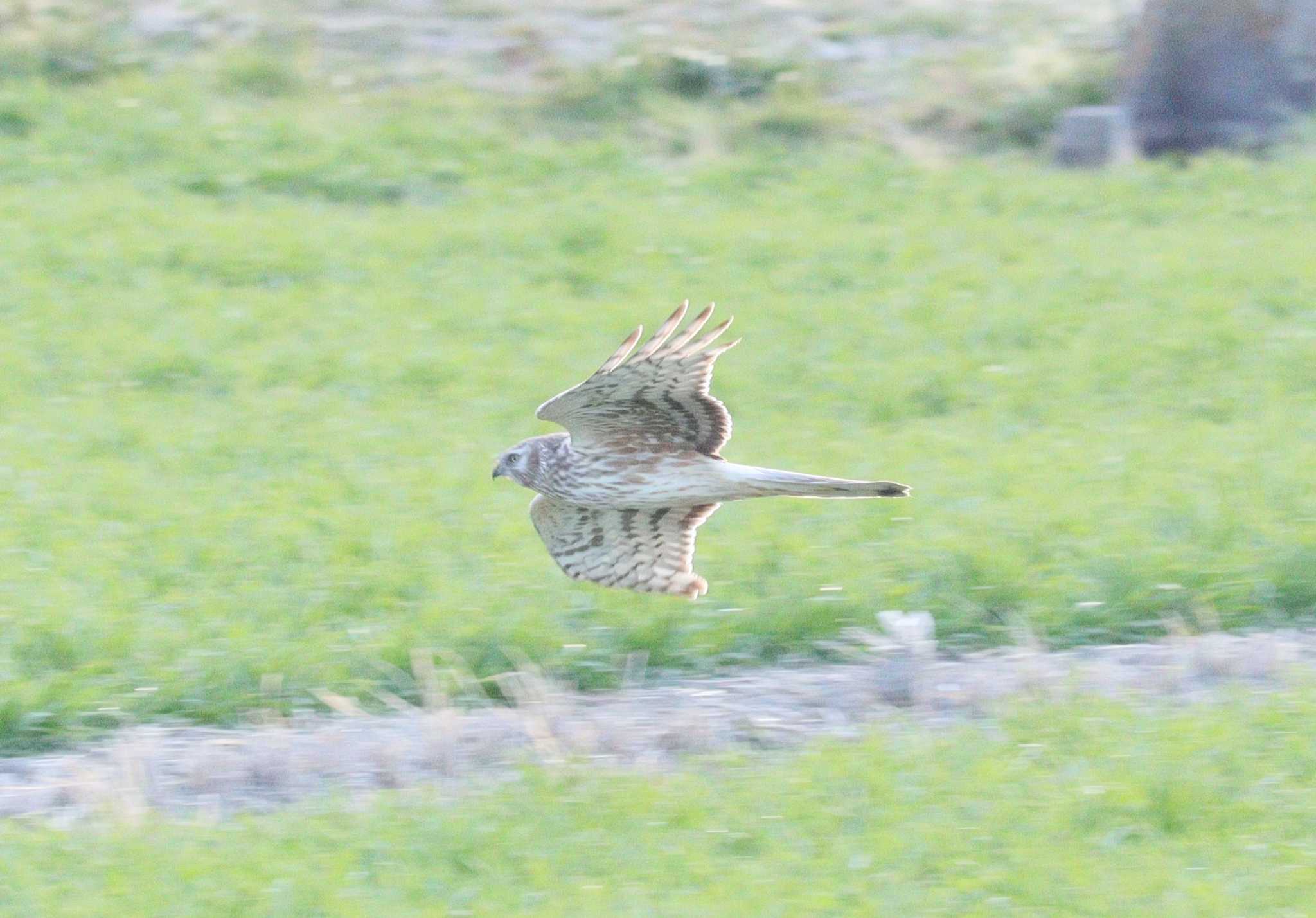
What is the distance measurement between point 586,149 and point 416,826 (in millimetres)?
9031

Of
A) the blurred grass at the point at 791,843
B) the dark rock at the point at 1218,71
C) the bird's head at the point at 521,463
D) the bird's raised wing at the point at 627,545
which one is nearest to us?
the blurred grass at the point at 791,843

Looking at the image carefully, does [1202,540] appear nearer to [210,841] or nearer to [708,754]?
[708,754]

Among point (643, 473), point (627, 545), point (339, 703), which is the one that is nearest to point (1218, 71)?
point (627, 545)

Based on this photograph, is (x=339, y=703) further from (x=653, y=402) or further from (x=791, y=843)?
(x=791, y=843)

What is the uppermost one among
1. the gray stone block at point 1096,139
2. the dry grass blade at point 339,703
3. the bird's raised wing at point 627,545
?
the gray stone block at point 1096,139

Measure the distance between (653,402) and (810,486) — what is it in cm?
57

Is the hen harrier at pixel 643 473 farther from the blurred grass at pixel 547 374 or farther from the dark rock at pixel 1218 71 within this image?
the dark rock at pixel 1218 71

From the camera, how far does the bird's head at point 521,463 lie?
20.6 ft

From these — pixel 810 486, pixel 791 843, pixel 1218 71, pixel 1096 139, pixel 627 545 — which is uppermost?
pixel 1218 71

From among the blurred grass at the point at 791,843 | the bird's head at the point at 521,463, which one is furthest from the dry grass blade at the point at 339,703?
the bird's head at the point at 521,463

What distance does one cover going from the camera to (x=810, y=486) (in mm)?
5594

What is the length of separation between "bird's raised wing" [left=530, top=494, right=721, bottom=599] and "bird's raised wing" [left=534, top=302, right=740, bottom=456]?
0.57m

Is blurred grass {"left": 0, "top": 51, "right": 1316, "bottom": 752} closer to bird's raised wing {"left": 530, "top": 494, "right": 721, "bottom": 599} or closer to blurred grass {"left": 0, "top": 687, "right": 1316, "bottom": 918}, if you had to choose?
bird's raised wing {"left": 530, "top": 494, "right": 721, "bottom": 599}

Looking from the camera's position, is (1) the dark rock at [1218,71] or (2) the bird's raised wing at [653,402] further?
(1) the dark rock at [1218,71]
